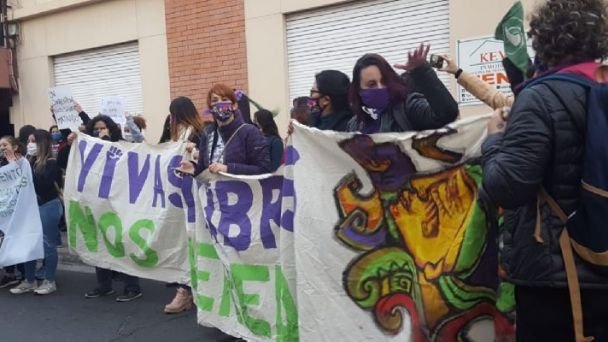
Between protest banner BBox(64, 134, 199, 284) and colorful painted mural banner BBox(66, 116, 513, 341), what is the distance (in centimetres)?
62

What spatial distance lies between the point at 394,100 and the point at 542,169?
1.58 m

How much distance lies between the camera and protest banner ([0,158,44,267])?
6684mm

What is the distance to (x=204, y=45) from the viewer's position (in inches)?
372

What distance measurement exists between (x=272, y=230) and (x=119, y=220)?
6.77 ft

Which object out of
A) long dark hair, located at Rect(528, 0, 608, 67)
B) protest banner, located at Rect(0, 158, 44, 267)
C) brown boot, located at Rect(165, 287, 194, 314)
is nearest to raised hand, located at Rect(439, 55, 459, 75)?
long dark hair, located at Rect(528, 0, 608, 67)

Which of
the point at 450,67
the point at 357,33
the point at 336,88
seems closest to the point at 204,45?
the point at 357,33

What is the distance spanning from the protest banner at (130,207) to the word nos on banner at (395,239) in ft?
5.16

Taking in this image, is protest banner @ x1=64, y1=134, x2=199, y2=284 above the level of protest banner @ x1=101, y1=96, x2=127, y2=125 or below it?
below

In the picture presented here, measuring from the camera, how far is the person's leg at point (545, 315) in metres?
2.22

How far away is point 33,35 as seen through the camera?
11898mm

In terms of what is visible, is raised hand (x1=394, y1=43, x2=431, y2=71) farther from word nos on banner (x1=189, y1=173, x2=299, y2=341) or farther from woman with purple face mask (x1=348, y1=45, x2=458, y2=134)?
word nos on banner (x1=189, y1=173, x2=299, y2=341)

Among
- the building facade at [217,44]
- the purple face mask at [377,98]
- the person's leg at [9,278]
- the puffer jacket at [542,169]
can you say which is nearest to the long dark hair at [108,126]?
the person's leg at [9,278]

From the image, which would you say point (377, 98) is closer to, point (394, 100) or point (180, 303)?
point (394, 100)

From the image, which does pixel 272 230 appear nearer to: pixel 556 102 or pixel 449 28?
pixel 556 102
